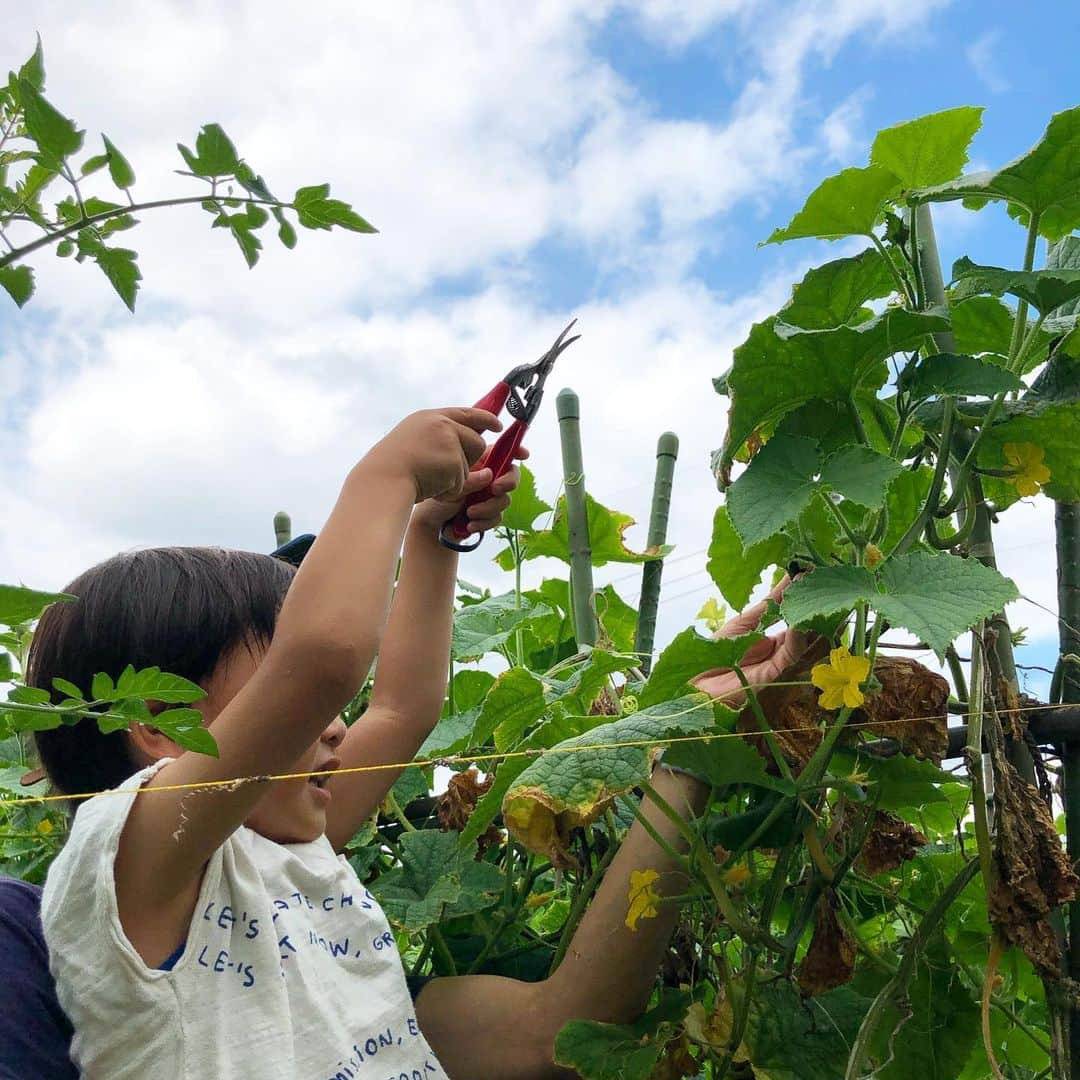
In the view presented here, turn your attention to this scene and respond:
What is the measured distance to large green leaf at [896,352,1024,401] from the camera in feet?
2.64

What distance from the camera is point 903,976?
2.86 ft

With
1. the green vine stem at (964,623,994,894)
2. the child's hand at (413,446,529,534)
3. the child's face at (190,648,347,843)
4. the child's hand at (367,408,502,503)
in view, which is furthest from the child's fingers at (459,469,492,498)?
the green vine stem at (964,623,994,894)

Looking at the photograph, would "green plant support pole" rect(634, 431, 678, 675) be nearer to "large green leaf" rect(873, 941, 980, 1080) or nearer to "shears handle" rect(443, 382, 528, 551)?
"shears handle" rect(443, 382, 528, 551)

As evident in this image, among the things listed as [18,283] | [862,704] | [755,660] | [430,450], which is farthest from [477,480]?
[18,283]

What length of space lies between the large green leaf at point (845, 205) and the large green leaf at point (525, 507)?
535 mm

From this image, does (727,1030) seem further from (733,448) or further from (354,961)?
(733,448)

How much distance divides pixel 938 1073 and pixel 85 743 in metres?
0.81

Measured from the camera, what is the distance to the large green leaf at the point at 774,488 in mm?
794

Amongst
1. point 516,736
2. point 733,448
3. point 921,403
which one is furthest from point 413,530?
point 921,403

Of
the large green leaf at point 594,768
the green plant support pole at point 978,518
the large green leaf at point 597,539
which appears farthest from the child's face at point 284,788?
the green plant support pole at point 978,518

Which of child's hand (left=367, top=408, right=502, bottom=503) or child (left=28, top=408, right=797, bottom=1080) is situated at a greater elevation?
child's hand (left=367, top=408, right=502, bottom=503)

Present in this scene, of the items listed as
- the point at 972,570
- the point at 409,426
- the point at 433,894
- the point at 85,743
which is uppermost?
the point at 409,426

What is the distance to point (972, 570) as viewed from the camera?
77 centimetres

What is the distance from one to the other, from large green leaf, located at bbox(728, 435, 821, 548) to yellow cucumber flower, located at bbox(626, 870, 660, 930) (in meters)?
0.29
